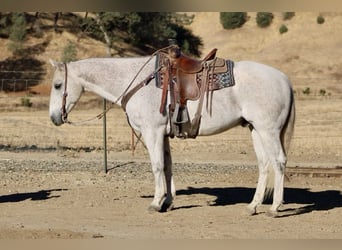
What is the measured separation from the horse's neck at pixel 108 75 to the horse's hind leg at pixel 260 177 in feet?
6.29

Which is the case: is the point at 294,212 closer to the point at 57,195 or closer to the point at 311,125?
the point at 57,195

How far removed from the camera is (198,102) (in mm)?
9930

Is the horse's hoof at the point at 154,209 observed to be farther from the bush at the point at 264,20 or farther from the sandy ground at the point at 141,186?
the bush at the point at 264,20

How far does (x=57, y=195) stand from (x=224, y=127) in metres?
3.28

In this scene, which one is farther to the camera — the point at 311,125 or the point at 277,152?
the point at 311,125

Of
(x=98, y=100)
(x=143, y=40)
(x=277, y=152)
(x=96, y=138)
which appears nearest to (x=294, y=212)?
(x=277, y=152)

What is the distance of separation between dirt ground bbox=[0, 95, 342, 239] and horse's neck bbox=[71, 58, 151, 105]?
1688 millimetres

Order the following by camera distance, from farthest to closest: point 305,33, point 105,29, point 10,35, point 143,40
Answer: point 305,33, point 143,40, point 105,29, point 10,35

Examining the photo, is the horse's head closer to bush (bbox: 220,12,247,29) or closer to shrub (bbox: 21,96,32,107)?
shrub (bbox: 21,96,32,107)

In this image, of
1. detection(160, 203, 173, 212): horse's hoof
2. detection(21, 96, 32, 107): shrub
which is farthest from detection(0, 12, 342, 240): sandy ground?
detection(21, 96, 32, 107): shrub

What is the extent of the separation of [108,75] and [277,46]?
177 feet

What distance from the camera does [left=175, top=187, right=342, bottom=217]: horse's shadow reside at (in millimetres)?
11016

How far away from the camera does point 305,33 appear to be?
65688 mm

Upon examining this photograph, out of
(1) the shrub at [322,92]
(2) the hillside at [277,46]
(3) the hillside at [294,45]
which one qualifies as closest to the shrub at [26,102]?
(2) the hillside at [277,46]
